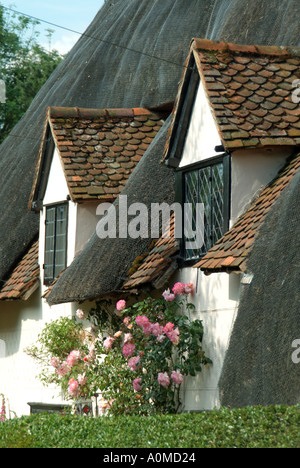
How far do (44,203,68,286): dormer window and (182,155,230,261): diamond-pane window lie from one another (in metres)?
3.08

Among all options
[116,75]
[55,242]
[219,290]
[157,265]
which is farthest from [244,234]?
[116,75]

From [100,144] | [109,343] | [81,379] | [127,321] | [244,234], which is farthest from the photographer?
[100,144]

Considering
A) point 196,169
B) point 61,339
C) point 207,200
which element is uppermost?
point 196,169

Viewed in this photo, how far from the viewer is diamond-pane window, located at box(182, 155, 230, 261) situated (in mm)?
10164

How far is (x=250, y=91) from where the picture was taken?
10.5m

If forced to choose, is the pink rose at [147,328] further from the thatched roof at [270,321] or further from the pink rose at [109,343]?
the thatched roof at [270,321]

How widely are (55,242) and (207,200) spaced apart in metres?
4.00

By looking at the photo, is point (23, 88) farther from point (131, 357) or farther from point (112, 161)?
point (131, 357)

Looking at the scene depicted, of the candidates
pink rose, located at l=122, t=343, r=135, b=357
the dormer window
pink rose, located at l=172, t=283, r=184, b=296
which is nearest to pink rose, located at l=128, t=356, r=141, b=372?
pink rose, located at l=122, t=343, r=135, b=357

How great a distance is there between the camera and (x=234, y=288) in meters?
9.73

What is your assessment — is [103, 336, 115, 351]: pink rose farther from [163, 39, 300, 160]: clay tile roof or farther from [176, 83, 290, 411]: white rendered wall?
[163, 39, 300, 160]: clay tile roof

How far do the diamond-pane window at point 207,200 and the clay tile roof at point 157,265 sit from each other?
20 cm

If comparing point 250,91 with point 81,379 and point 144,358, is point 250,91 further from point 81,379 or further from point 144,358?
point 81,379

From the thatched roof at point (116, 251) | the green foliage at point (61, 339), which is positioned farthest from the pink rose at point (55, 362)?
the thatched roof at point (116, 251)
